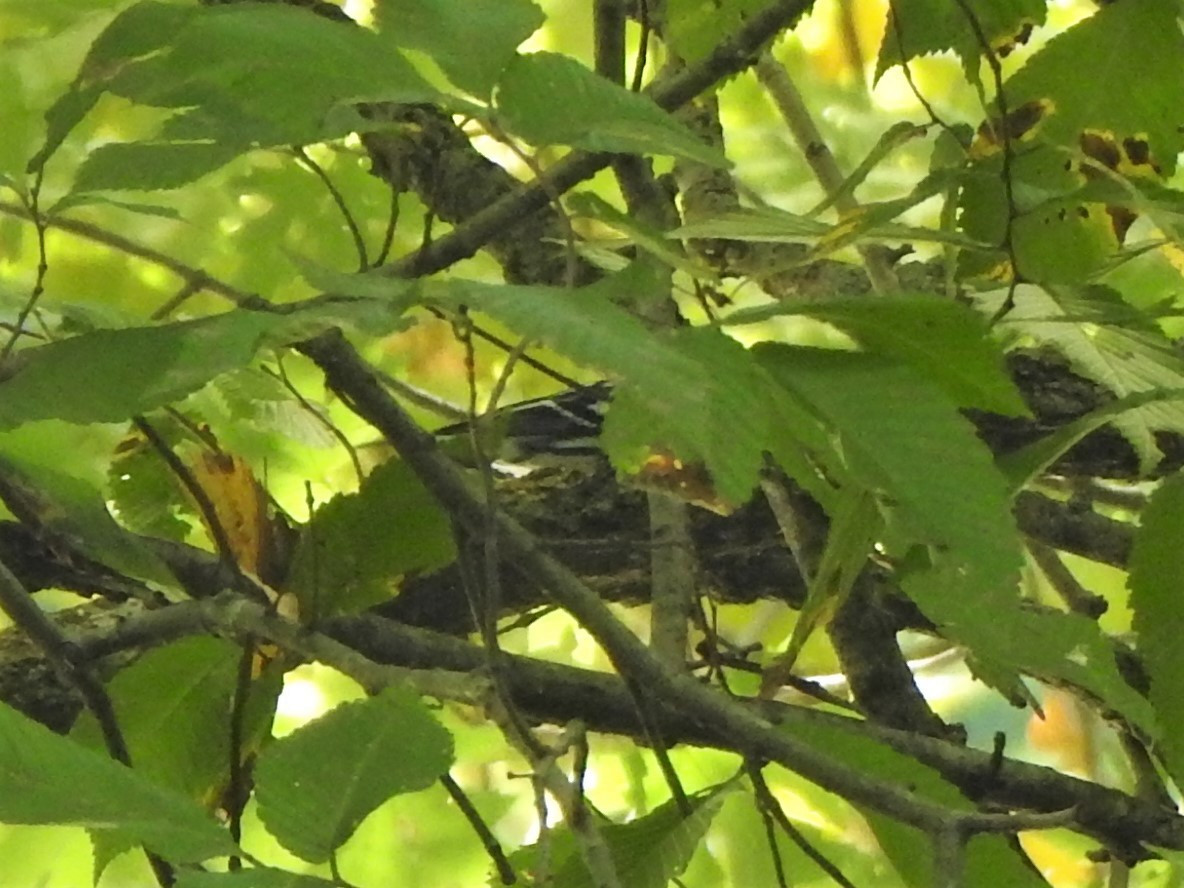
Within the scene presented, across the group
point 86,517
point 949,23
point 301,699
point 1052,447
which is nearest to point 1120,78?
point 949,23

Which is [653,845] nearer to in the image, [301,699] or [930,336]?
[930,336]

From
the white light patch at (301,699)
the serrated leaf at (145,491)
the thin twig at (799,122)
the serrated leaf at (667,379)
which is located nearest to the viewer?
the serrated leaf at (667,379)

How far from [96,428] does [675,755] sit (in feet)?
1.21

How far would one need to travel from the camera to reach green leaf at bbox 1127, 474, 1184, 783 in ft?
1.25

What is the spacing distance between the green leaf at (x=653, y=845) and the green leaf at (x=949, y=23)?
0.28 meters

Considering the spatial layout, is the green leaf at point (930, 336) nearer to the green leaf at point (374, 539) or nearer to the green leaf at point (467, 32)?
the green leaf at point (467, 32)

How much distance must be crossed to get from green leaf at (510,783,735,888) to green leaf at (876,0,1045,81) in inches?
11.0

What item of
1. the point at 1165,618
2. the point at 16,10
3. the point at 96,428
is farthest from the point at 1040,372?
the point at 16,10

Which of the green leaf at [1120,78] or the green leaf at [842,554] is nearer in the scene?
the green leaf at [842,554]

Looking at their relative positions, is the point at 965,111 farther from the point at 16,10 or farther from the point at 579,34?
the point at 16,10

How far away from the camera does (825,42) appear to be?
108cm

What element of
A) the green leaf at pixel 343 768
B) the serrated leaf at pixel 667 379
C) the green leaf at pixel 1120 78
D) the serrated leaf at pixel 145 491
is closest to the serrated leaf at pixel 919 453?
the serrated leaf at pixel 667 379

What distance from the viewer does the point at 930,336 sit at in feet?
1.06

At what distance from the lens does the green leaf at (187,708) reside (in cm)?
47
